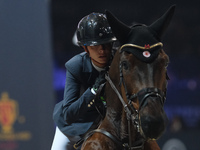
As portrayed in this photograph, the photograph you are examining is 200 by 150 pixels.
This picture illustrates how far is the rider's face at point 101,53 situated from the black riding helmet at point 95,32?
0.04 meters

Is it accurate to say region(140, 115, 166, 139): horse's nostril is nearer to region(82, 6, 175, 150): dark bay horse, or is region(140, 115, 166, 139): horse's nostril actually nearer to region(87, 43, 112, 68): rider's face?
region(82, 6, 175, 150): dark bay horse

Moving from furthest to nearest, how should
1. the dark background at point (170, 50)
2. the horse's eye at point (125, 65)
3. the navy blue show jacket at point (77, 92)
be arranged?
the dark background at point (170, 50) < the navy blue show jacket at point (77, 92) < the horse's eye at point (125, 65)

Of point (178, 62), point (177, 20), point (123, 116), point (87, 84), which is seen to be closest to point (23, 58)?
point (87, 84)

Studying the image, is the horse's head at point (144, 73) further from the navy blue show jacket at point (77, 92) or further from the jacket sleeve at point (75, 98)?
the navy blue show jacket at point (77, 92)

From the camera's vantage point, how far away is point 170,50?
873cm

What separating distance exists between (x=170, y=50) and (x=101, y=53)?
589 cm

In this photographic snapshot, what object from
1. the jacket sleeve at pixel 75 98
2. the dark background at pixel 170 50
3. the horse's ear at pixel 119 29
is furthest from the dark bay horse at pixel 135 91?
the dark background at pixel 170 50

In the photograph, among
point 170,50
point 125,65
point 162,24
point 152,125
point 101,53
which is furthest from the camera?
point 170,50

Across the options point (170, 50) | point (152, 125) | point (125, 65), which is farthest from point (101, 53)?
point (170, 50)

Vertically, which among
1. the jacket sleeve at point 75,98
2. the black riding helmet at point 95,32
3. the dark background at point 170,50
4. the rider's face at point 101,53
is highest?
the black riding helmet at point 95,32

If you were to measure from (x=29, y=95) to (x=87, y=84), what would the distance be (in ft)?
7.47

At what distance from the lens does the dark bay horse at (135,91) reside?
2375 mm

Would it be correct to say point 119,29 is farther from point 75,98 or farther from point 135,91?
point 75,98

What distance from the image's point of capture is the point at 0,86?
17.5ft
